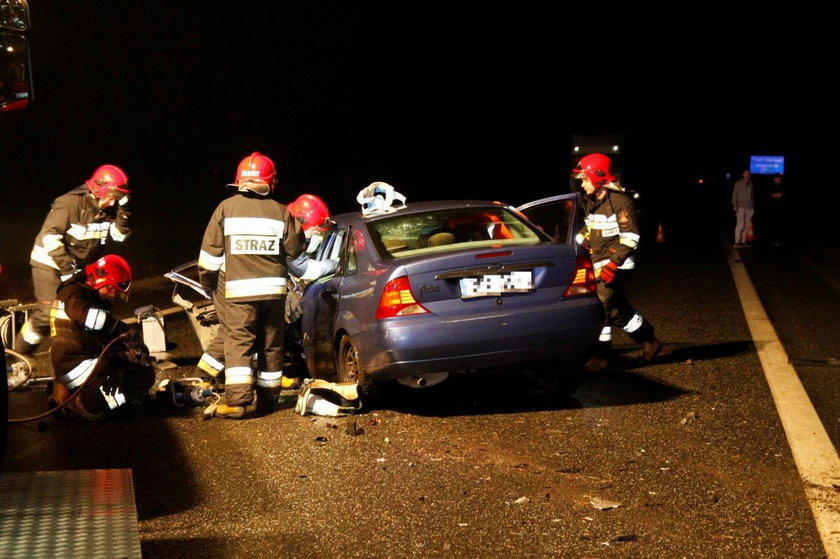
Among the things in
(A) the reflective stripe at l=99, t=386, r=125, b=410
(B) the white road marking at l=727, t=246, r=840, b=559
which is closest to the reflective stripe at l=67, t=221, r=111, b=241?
(A) the reflective stripe at l=99, t=386, r=125, b=410

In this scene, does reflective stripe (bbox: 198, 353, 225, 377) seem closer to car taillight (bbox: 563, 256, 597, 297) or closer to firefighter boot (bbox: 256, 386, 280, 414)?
firefighter boot (bbox: 256, 386, 280, 414)

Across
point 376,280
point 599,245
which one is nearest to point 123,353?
point 376,280

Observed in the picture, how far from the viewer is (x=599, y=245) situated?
30.7ft

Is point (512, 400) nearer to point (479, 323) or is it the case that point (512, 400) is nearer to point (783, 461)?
point (479, 323)

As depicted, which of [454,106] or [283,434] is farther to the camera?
[454,106]

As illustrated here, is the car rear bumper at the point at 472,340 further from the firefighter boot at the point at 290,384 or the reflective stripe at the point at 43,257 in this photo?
the reflective stripe at the point at 43,257

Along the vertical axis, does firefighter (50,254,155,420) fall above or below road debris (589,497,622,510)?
above

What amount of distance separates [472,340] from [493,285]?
1.33ft

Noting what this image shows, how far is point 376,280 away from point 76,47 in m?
42.1

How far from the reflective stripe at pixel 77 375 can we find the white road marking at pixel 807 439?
4705 millimetres

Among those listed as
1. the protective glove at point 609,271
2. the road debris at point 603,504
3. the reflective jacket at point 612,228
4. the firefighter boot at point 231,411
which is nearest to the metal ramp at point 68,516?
the road debris at point 603,504

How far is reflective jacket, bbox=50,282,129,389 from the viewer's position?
7.57 metres

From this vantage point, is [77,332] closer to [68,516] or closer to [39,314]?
[39,314]

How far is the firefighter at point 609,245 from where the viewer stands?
9055 millimetres
